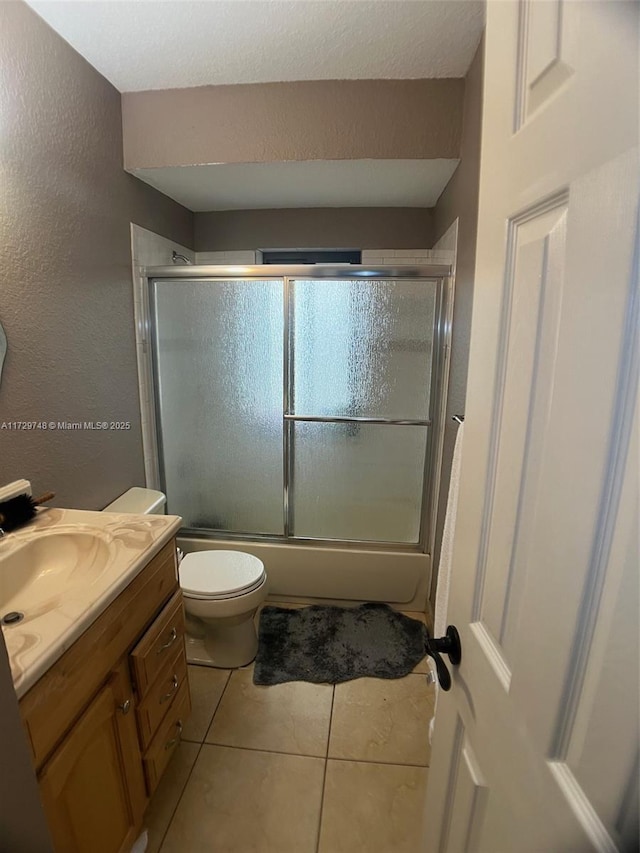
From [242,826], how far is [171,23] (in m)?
2.59

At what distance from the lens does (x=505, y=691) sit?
540 mm

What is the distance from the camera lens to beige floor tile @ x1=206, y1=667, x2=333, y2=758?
4.81 ft

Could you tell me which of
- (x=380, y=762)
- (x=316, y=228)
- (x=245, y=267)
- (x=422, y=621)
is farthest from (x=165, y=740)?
(x=316, y=228)

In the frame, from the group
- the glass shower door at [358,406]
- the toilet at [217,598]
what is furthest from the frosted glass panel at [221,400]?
the toilet at [217,598]

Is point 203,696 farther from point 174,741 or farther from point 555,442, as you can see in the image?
point 555,442

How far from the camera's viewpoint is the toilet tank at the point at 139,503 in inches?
68.1

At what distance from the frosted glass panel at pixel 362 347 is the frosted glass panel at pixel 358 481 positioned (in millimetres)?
114

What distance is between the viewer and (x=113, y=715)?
0.97 m

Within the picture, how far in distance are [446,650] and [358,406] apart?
146cm

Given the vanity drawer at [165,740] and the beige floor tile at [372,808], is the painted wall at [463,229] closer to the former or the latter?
the beige floor tile at [372,808]

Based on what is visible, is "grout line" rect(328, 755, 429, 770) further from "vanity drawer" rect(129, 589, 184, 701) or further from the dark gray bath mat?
"vanity drawer" rect(129, 589, 184, 701)

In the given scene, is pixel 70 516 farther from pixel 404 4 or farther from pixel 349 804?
pixel 404 4

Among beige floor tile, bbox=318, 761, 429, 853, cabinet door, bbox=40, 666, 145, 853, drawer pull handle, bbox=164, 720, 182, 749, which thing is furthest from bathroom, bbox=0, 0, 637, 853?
cabinet door, bbox=40, 666, 145, 853

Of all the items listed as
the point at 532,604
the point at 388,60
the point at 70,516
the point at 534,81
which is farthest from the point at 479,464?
the point at 388,60
